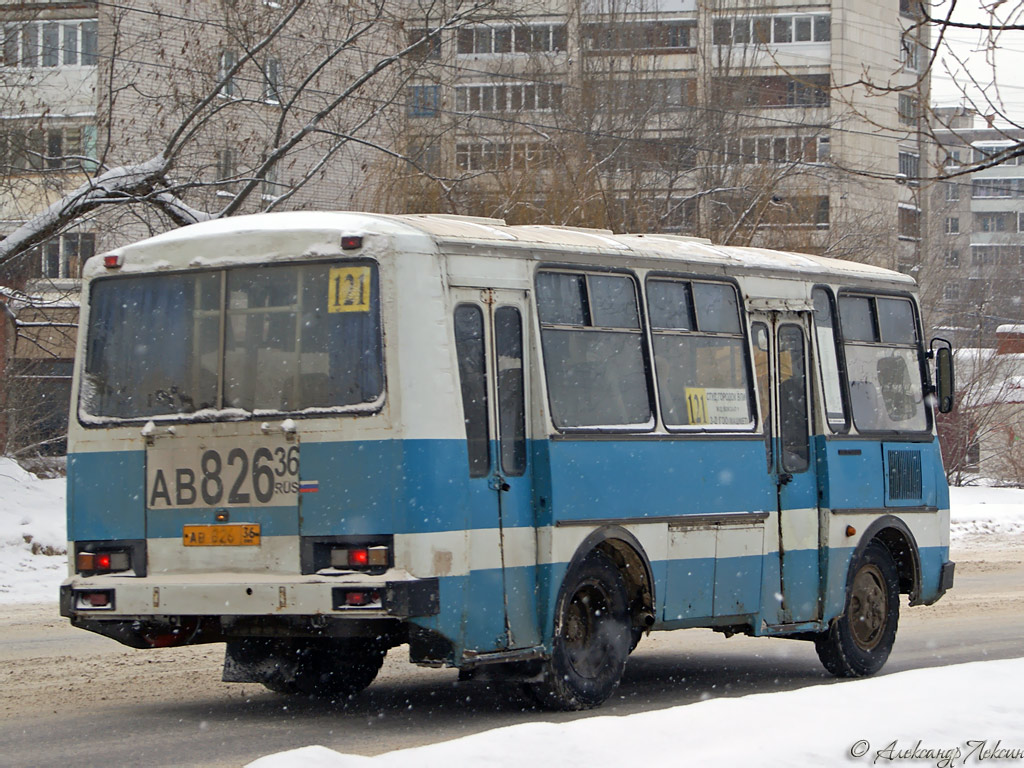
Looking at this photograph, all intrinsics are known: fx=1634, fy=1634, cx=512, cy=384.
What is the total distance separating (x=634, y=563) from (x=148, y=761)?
362cm

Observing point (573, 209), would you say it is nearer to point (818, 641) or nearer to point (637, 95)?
point (637, 95)

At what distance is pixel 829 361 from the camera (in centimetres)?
1255

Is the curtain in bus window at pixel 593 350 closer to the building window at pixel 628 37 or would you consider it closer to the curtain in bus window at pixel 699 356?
the curtain in bus window at pixel 699 356

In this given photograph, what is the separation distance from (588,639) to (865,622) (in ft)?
11.4

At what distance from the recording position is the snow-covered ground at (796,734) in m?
6.64

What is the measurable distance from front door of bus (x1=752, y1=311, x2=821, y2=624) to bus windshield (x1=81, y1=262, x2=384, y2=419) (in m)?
3.95

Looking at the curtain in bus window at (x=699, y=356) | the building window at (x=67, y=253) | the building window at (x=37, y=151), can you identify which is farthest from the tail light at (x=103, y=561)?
the building window at (x=67, y=253)

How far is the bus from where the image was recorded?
29.0 ft

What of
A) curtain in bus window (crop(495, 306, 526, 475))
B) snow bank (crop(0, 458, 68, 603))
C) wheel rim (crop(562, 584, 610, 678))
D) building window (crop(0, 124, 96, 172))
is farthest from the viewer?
building window (crop(0, 124, 96, 172))

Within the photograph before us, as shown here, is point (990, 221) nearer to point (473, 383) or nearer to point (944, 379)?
point (944, 379)

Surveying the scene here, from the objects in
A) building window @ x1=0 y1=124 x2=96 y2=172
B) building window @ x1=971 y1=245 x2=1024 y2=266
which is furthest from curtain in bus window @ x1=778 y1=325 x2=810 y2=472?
building window @ x1=971 y1=245 x2=1024 y2=266

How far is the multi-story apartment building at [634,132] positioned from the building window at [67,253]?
528 cm

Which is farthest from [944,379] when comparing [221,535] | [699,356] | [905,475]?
[221,535]

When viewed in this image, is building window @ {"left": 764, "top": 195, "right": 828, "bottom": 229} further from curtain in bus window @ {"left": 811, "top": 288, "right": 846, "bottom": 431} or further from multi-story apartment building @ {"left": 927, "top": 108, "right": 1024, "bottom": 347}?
curtain in bus window @ {"left": 811, "top": 288, "right": 846, "bottom": 431}
